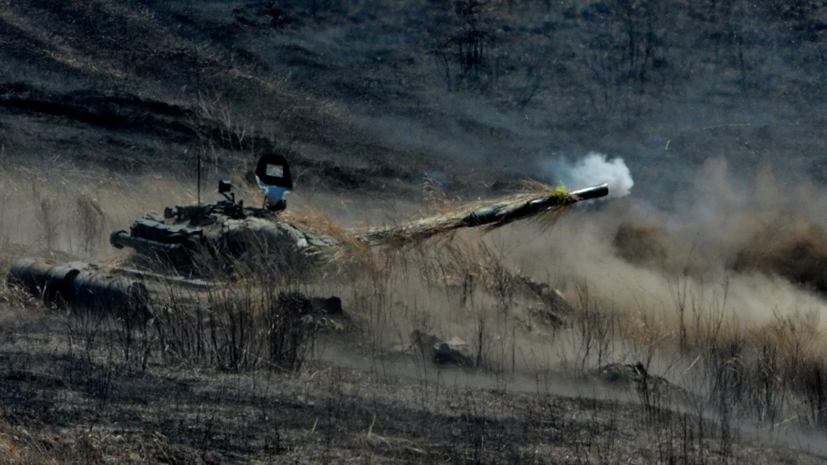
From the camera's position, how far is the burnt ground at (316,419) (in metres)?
6.84

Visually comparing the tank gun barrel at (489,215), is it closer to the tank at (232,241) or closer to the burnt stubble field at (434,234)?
the tank at (232,241)

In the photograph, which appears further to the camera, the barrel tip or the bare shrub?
the bare shrub

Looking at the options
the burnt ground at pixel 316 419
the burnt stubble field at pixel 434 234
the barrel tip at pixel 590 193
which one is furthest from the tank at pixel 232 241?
the burnt ground at pixel 316 419

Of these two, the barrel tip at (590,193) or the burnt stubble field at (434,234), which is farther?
the barrel tip at (590,193)

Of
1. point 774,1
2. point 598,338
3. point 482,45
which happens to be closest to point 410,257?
point 598,338

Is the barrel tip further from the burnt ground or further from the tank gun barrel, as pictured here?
the burnt ground

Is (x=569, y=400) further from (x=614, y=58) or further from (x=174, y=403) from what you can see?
(x=614, y=58)

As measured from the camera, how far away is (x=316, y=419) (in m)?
7.70

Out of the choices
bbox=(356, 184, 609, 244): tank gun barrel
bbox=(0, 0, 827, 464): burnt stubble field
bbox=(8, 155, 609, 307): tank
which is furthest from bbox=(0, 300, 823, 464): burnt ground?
bbox=(356, 184, 609, 244): tank gun barrel

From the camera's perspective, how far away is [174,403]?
306 inches

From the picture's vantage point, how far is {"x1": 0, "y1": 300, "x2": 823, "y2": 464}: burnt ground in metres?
6.84

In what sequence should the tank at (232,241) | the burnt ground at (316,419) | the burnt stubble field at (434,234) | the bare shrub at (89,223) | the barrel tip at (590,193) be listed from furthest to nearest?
the bare shrub at (89,223) < the tank at (232,241) < the barrel tip at (590,193) < the burnt stubble field at (434,234) < the burnt ground at (316,419)

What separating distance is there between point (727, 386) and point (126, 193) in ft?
39.2

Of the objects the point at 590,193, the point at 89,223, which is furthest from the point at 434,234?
the point at 89,223
